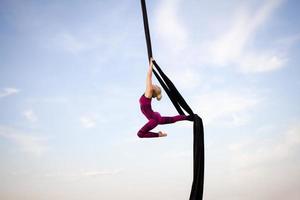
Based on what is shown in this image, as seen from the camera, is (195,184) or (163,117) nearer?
(195,184)

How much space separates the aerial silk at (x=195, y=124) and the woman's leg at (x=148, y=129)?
0.54 m

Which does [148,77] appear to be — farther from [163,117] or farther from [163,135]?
[163,135]

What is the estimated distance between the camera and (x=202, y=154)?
5668 mm

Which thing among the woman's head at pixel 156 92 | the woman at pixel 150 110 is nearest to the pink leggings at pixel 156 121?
the woman at pixel 150 110

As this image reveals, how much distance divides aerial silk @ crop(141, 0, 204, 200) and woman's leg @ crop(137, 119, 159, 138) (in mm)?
541

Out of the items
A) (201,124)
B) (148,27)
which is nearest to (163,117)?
(201,124)

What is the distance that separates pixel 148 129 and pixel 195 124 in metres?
0.90

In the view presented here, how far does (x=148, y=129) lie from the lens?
19.9 feet

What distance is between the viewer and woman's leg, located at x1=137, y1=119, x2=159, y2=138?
5.94m

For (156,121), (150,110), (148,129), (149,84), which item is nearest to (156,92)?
(149,84)

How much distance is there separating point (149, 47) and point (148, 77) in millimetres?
604

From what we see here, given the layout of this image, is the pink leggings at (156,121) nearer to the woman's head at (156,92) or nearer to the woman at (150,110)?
the woman at (150,110)

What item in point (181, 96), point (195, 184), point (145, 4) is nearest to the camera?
point (195, 184)

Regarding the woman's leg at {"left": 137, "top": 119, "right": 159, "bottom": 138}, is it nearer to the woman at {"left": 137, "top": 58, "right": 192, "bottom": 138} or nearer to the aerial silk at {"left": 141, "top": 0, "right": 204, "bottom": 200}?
the woman at {"left": 137, "top": 58, "right": 192, "bottom": 138}
